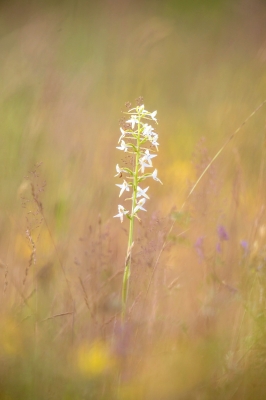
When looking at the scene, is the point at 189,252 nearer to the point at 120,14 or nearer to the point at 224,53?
the point at 224,53

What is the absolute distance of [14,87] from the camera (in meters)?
1.87

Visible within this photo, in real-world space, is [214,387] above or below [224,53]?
below

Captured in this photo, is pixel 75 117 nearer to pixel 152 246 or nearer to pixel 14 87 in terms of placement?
pixel 14 87

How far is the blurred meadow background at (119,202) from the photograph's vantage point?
3.81 ft

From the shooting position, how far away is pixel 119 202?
2.04 metres

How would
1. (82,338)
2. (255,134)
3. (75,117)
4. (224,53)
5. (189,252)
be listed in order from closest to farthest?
(82,338), (189,252), (255,134), (75,117), (224,53)

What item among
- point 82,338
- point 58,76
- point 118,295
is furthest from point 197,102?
point 82,338

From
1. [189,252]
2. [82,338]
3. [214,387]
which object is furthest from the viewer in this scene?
[189,252]

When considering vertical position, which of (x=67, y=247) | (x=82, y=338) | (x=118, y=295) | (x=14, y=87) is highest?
(x=14, y=87)

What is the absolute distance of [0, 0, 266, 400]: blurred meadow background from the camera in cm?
116

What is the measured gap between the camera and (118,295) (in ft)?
4.65

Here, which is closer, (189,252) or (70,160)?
(189,252)

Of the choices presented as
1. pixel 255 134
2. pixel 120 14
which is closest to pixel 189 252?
pixel 255 134

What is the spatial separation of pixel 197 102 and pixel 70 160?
929mm
